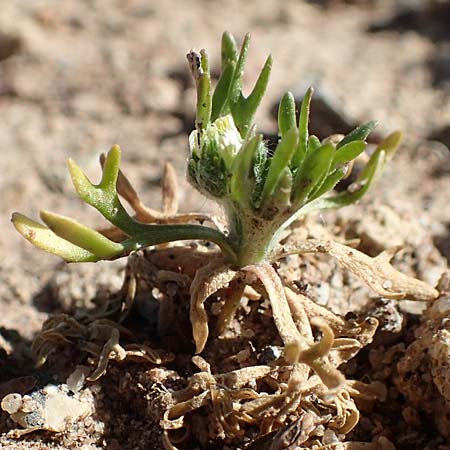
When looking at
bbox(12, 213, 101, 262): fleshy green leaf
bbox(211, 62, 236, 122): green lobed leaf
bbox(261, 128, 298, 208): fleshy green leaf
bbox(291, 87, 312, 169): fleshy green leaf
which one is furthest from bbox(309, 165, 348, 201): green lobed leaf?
bbox(12, 213, 101, 262): fleshy green leaf

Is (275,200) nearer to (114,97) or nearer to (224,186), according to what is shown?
(224,186)

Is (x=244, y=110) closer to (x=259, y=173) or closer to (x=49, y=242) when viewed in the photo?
(x=259, y=173)

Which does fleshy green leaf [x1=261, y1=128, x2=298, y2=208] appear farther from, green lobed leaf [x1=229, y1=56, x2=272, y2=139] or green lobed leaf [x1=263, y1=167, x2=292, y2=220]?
green lobed leaf [x1=229, y1=56, x2=272, y2=139]

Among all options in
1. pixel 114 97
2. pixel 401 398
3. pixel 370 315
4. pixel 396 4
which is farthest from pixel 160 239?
pixel 396 4

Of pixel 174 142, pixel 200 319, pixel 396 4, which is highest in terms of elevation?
pixel 396 4

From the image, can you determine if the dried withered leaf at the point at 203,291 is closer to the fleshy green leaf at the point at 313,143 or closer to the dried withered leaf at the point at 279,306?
the dried withered leaf at the point at 279,306

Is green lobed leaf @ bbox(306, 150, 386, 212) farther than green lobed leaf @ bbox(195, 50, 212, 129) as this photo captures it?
Yes
